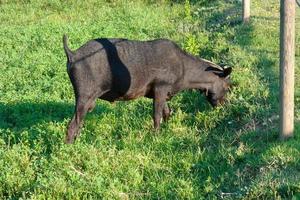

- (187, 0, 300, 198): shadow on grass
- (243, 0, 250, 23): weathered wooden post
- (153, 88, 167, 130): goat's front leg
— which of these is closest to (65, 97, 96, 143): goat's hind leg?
(153, 88, 167, 130): goat's front leg

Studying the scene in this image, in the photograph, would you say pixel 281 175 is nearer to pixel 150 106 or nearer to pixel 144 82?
pixel 144 82

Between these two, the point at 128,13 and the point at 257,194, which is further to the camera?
the point at 128,13

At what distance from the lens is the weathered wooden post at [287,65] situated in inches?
250

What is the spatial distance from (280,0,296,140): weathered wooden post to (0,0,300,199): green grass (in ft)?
0.75

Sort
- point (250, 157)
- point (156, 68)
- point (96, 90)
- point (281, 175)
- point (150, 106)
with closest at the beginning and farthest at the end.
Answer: point (281, 175), point (250, 157), point (96, 90), point (156, 68), point (150, 106)

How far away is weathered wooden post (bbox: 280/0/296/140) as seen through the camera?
6.36 meters

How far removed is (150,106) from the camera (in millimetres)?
8906

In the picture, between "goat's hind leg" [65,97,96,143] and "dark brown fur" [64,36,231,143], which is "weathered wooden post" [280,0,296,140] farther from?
"goat's hind leg" [65,97,96,143]

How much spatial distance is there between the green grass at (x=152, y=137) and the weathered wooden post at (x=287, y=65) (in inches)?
9.0

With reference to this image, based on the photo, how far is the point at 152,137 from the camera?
736 cm

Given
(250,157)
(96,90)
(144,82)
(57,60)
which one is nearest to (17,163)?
(96,90)

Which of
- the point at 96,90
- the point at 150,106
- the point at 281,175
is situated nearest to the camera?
the point at 281,175

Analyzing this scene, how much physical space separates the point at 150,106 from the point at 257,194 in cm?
381

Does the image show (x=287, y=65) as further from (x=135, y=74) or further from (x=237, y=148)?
(x=135, y=74)
